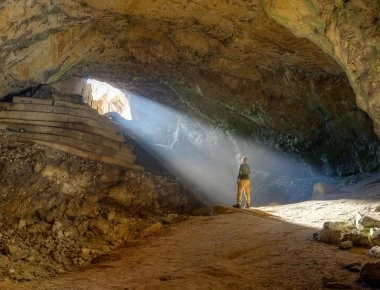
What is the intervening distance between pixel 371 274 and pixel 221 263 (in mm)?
2004

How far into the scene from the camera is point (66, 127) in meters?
10.1

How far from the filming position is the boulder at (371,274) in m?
3.27

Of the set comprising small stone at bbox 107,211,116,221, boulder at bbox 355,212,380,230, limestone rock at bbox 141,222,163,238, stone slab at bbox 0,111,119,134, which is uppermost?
stone slab at bbox 0,111,119,134

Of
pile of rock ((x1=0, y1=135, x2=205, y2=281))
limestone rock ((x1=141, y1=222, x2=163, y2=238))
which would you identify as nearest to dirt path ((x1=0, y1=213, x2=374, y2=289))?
limestone rock ((x1=141, y1=222, x2=163, y2=238))

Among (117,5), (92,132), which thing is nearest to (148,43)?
(117,5)

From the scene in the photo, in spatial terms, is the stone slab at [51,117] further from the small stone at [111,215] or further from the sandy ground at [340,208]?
the sandy ground at [340,208]

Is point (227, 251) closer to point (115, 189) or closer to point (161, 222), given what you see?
point (161, 222)

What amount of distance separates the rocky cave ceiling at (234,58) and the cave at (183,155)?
1.7 inches

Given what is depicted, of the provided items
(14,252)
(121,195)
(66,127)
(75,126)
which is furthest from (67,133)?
(14,252)

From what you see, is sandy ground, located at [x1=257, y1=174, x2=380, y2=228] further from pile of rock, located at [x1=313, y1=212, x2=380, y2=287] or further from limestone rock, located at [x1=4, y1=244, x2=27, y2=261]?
limestone rock, located at [x1=4, y1=244, x2=27, y2=261]

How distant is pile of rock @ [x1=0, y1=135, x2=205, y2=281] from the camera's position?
544 centimetres

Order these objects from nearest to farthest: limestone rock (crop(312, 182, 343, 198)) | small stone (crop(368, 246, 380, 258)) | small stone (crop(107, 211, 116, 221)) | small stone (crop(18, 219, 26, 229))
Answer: small stone (crop(368, 246, 380, 258))
small stone (crop(18, 219, 26, 229))
small stone (crop(107, 211, 116, 221))
limestone rock (crop(312, 182, 343, 198))

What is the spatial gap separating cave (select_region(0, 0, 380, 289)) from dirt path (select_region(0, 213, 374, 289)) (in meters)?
0.04

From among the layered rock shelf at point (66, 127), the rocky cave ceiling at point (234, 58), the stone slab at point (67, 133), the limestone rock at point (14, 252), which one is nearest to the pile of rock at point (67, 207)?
the limestone rock at point (14, 252)
